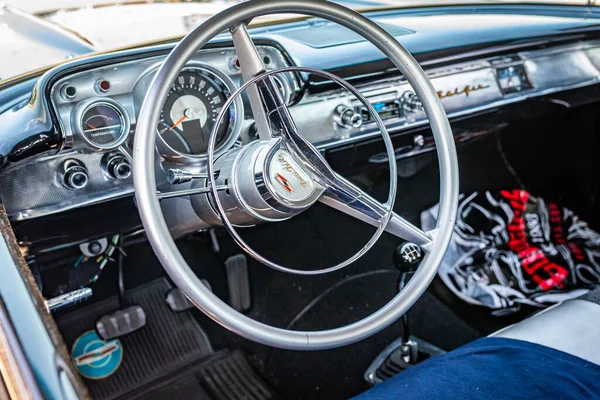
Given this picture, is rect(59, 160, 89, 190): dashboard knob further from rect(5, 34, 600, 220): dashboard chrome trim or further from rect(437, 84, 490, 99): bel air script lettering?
rect(437, 84, 490, 99): bel air script lettering

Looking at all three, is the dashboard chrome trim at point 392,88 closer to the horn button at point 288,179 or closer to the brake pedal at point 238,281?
the horn button at point 288,179

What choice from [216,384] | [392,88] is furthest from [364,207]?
[216,384]

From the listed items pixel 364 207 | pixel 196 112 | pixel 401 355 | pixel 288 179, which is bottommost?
pixel 401 355

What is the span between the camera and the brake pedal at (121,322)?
73.3 inches

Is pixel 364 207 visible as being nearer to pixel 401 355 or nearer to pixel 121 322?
pixel 401 355

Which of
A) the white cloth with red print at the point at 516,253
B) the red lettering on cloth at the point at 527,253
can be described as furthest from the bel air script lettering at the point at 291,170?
the red lettering on cloth at the point at 527,253

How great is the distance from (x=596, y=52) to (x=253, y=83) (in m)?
1.70

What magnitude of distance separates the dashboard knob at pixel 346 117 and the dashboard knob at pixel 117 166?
0.63 m

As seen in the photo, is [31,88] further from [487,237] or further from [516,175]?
[516,175]

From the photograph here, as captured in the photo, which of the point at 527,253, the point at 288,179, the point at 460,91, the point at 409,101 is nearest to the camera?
the point at 288,179

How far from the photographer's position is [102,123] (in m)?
1.37

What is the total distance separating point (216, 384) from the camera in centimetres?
183

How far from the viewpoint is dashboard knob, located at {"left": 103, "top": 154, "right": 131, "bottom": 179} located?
4.75 feet

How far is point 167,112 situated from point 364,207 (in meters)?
0.58
